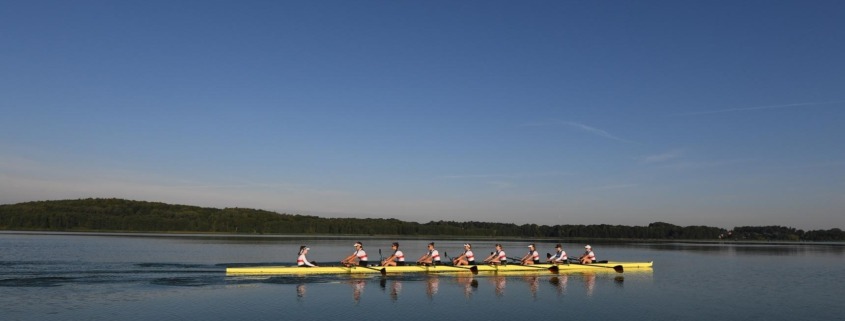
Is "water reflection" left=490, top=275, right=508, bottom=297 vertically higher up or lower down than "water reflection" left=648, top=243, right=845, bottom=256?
lower down

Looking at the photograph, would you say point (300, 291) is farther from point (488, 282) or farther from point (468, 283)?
point (488, 282)

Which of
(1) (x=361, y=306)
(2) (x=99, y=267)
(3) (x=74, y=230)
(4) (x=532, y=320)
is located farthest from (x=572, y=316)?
(3) (x=74, y=230)

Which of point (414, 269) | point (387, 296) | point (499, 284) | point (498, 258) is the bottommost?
point (387, 296)

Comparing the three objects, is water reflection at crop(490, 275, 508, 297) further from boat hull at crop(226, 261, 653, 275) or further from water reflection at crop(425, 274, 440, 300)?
water reflection at crop(425, 274, 440, 300)

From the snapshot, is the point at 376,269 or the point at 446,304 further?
the point at 376,269

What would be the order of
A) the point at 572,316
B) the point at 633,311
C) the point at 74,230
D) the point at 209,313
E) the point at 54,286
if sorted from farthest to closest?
the point at 74,230 < the point at 54,286 < the point at 633,311 < the point at 572,316 < the point at 209,313

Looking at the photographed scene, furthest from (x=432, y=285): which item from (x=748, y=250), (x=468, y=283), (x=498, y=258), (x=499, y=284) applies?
(x=748, y=250)

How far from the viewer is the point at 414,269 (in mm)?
28938

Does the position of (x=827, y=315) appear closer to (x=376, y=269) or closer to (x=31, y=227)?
(x=376, y=269)

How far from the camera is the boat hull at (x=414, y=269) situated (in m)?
26.0

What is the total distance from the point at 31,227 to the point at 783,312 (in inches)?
4809

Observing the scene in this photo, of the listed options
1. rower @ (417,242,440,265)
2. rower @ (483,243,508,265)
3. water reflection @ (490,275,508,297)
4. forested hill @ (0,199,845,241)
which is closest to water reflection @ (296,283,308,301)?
water reflection @ (490,275,508,297)

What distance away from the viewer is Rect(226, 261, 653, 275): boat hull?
1022 inches

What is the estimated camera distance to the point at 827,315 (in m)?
19.8
